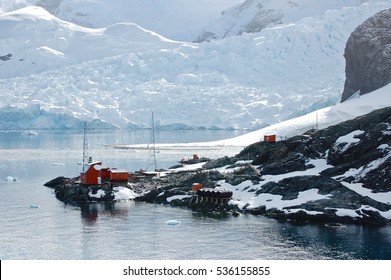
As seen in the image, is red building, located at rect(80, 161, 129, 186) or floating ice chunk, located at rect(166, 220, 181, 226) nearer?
floating ice chunk, located at rect(166, 220, 181, 226)

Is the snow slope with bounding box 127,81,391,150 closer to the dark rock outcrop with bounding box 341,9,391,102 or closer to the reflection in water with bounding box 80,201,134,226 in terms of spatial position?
the dark rock outcrop with bounding box 341,9,391,102

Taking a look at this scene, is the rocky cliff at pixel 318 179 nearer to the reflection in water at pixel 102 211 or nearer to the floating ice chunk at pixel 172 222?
the reflection in water at pixel 102 211

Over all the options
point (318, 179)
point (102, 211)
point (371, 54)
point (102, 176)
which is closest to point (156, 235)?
point (102, 211)

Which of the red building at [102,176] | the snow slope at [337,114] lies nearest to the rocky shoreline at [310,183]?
the red building at [102,176]

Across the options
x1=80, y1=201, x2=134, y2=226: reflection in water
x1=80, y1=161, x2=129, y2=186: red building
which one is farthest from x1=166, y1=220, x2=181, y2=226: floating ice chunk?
x1=80, y1=161, x2=129, y2=186: red building

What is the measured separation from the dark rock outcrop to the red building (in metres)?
72.1

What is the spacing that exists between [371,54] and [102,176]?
78.6m

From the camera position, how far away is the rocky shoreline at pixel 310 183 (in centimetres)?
6400

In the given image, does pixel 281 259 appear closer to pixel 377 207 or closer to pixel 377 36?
pixel 377 207

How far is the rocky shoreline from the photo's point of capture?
210 feet

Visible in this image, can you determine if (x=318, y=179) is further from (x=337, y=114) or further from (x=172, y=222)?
(x=337, y=114)

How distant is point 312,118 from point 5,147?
7222cm

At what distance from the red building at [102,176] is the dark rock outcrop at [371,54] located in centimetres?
7215
